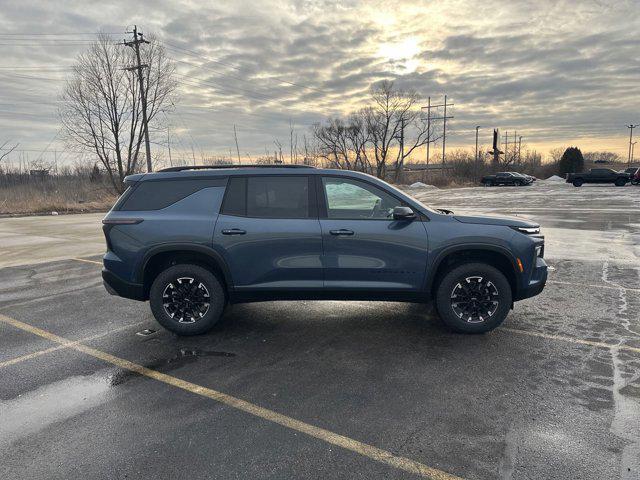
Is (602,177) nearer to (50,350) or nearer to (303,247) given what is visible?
(303,247)

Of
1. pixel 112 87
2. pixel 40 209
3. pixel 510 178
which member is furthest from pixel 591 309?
pixel 510 178

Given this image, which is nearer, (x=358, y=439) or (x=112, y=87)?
(x=358, y=439)

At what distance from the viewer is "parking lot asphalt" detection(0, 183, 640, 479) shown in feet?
8.93

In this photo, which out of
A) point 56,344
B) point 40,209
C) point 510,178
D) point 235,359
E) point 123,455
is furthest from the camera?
point 510,178

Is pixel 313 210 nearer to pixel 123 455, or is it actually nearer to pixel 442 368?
pixel 442 368

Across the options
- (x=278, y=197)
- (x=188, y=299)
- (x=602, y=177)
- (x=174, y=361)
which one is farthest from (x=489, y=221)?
(x=602, y=177)

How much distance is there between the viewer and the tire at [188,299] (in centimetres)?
484

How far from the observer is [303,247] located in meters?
4.71

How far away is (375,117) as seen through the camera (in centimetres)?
6128

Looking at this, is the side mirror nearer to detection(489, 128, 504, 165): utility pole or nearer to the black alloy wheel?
the black alloy wheel

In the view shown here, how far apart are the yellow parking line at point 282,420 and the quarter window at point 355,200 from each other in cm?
221

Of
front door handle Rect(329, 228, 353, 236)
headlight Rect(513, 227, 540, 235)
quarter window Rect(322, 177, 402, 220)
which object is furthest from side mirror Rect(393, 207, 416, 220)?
headlight Rect(513, 227, 540, 235)

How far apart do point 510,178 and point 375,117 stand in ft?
69.2

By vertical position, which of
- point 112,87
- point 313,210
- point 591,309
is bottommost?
point 591,309
